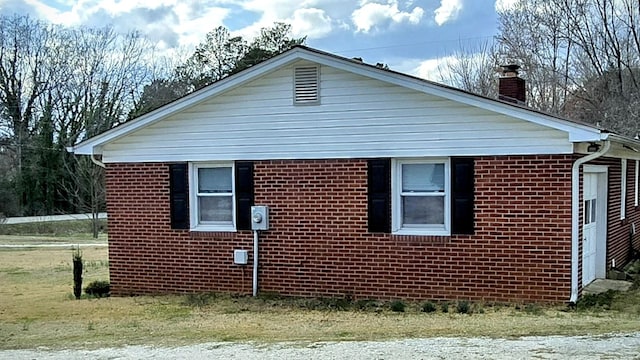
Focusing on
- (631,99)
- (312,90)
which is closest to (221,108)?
(312,90)

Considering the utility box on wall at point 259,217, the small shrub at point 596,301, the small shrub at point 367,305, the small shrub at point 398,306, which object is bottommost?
the small shrub at point 367,305

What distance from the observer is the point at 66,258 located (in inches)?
795

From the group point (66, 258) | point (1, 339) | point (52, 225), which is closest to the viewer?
point (1, 339)

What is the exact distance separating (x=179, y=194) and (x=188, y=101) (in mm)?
1669

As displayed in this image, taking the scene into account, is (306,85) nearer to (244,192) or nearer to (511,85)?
(244,192)

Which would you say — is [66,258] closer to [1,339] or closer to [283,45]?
[1,339]

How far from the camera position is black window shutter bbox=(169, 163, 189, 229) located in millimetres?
11406

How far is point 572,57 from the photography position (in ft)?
95.2

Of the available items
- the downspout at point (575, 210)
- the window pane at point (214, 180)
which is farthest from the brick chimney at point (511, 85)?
the window pane at point (214, 180)

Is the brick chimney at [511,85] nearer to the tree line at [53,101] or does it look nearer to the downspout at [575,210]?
the downspout at [575,210]

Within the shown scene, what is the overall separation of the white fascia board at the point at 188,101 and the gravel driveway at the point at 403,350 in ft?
15.9

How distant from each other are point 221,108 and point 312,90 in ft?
5.53

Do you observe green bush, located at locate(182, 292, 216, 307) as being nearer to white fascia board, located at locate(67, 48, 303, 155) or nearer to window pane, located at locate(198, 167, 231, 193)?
window pane, located at locate(198, 167, 231, 193)

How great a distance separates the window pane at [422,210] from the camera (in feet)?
32.7
